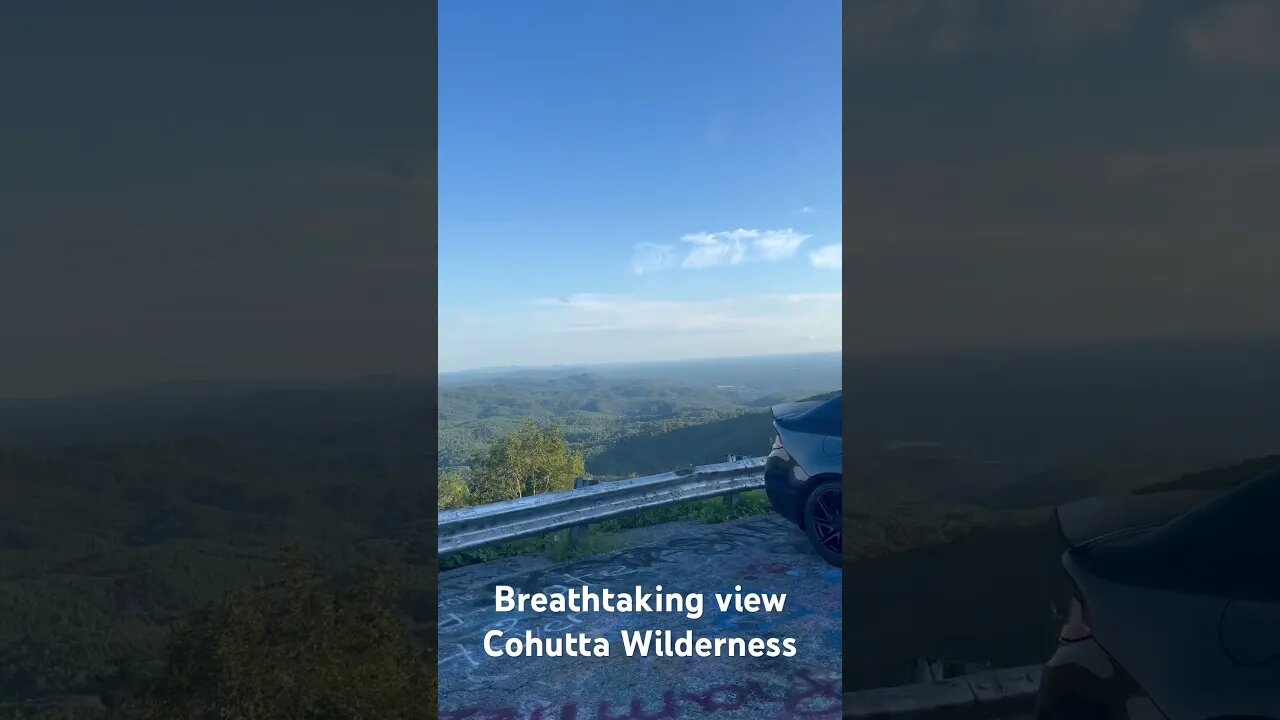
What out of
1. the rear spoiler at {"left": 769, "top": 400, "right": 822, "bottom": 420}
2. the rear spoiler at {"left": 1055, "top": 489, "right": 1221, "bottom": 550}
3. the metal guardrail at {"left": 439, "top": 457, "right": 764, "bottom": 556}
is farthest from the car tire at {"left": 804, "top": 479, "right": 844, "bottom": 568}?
the rear spoiler at {"left": 1055, "top": 489, "right": 1221, "bottom": 550}

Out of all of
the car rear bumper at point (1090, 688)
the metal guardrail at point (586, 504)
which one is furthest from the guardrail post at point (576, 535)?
the car rear bumper at point (1090, 688)

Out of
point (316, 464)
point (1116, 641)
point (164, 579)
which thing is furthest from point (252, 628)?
point (1116, 641)

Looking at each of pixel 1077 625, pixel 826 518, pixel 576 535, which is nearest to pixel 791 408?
pixel 826 518

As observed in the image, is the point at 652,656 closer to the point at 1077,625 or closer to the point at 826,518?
the point at 826,518

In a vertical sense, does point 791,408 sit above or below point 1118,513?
above

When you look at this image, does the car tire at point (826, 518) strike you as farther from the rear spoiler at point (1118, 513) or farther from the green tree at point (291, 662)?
the green tree at point (291, 662)
